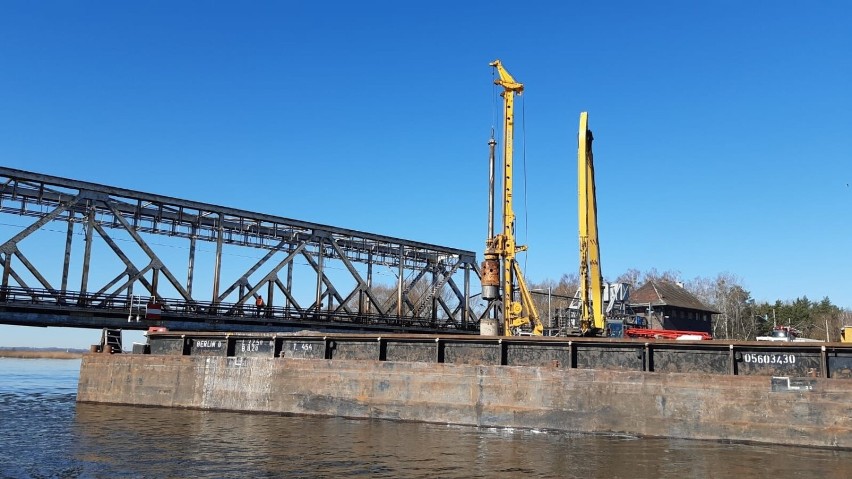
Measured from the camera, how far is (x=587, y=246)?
25969mm

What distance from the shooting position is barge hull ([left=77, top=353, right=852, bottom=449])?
606 inches

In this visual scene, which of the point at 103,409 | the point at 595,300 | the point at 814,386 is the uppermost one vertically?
the point at 595,300

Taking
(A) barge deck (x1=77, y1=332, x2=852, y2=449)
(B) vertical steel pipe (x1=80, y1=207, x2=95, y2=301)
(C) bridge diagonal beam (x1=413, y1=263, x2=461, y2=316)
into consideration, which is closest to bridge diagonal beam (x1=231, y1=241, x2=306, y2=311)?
(B) vertical steel pipe (x1=80, y1=207, x2=95, y2=301)

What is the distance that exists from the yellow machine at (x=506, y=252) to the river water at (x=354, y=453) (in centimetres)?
1216

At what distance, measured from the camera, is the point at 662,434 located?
645 inches

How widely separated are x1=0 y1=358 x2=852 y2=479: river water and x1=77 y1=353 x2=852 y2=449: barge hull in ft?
1.91

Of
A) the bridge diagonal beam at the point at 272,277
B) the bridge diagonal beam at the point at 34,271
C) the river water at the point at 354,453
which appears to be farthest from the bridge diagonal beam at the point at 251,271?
the river water at the point at 354,453

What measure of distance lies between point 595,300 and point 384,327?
22.9 metres

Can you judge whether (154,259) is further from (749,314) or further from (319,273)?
(749,314)

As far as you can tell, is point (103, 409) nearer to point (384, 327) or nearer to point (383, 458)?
point (383, 458)

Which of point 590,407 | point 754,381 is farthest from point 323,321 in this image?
point 754,381

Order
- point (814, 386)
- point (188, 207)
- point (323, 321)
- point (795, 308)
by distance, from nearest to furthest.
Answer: point (814, 386)
point (188, 207)
point (323, 321)
point (795, 308)

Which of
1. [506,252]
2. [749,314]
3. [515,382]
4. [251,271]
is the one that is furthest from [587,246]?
[749,314]

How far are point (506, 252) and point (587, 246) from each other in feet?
21.1
